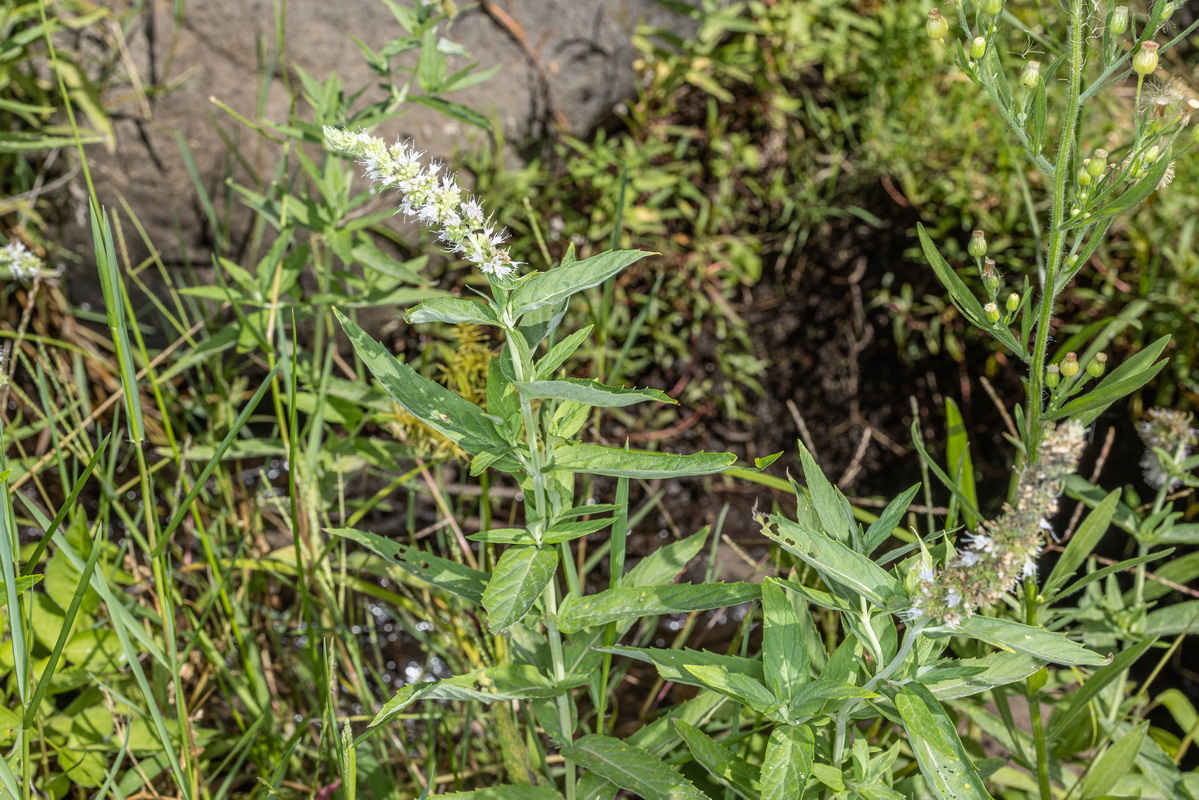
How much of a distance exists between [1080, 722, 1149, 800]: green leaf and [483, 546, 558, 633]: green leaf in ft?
3.34

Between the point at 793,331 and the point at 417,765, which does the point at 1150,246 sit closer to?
the point at 793,331

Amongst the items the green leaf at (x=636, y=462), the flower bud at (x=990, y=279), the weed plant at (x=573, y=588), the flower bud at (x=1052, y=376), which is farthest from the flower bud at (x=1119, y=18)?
the green leaf at (x=636, y=462)

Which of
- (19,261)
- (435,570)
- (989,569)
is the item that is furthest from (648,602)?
(19,261)

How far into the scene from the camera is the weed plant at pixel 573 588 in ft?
3.75

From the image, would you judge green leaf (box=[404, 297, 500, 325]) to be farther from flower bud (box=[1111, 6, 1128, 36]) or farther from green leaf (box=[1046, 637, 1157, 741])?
green leaf (box=[1046, 637, 1157, 741])

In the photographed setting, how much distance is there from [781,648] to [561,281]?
0.56 metres

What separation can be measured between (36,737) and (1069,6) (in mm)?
2052

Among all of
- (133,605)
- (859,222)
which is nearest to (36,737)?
(133,605)

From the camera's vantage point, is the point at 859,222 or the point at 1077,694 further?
the point at 859,222

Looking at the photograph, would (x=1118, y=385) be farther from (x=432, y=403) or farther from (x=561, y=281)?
(x=432, y=403)

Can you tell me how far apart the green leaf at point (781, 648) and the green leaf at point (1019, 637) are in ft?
0.68

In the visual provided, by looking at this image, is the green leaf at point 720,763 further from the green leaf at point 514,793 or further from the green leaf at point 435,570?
the green leaf at point 435,570

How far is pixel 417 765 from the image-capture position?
1969 mm

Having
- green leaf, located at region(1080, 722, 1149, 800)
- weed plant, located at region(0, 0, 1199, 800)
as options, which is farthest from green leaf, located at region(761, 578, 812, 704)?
green leaf, located at region(1080, 722, 1149, 800)
